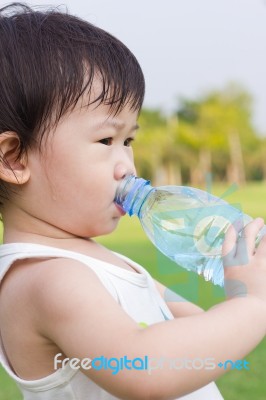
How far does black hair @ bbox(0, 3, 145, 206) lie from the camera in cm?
133

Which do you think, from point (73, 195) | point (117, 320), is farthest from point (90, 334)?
point (73, 195)

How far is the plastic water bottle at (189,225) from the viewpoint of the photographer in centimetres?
163

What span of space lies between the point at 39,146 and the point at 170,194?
0.50m

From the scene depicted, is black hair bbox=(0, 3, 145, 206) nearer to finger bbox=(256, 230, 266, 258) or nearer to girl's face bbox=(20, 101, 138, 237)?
girl's face bbox=(20, 101, 138, 237)

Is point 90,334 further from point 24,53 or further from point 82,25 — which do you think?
point 82,25

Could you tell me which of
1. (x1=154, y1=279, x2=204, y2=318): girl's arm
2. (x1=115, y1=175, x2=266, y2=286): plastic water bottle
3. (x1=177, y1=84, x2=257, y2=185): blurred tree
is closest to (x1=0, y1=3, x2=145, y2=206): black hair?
(x1=115, y1=175, x2=266, y2=286): plastic water bottle

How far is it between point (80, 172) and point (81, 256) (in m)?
0.16

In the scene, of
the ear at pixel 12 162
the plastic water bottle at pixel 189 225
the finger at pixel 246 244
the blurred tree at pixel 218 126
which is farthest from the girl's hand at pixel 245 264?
the blurred tree at pixel 218 126

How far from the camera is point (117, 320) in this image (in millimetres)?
1149

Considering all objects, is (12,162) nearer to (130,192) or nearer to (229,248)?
(130,192)

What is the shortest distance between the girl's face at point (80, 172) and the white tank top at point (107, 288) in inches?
2.9

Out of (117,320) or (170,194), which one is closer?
(117,320)

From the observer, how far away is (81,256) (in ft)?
4.35

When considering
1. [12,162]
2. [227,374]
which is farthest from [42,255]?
[227,374]
